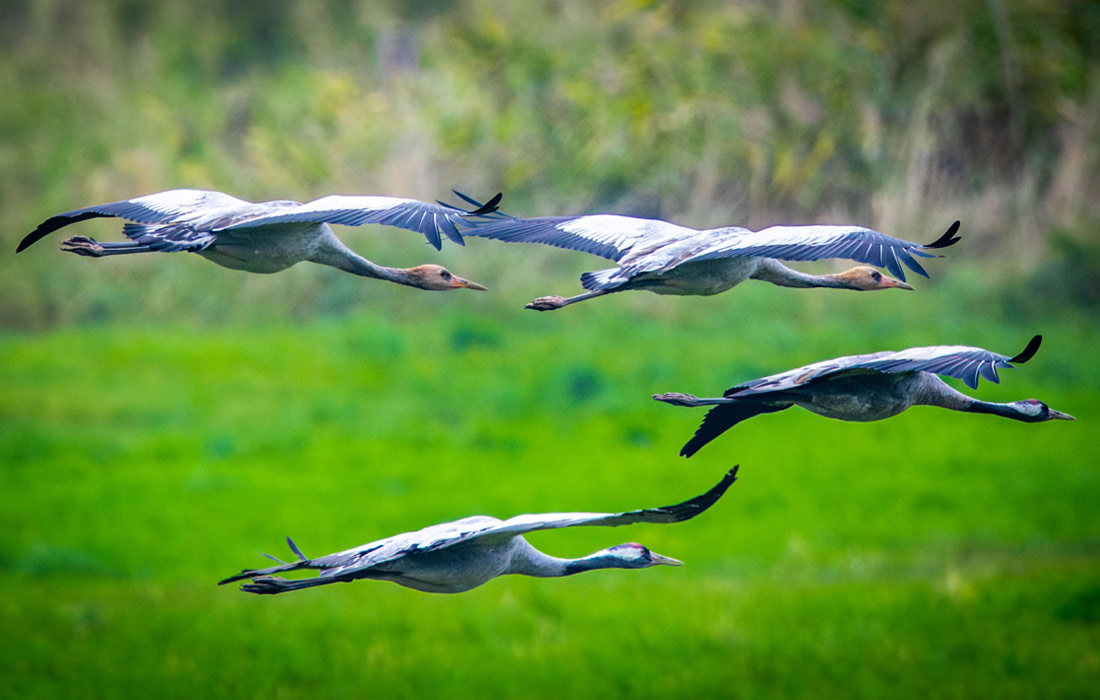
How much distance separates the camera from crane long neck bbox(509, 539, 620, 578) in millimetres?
3121

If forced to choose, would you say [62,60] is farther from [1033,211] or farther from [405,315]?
[1033,211]

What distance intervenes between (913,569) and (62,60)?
681 inches

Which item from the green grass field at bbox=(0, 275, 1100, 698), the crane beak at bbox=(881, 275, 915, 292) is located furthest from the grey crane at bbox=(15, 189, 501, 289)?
the green grass field at bbox=(0, 275, 1100, 698)

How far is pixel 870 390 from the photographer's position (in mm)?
3033

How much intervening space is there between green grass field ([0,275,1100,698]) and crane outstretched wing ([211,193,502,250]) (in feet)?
21.8

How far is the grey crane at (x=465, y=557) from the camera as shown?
2752mm

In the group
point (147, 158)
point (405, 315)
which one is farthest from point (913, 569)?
point (147, 158)

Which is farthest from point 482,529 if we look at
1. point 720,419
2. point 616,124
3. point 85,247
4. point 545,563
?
point 616,124

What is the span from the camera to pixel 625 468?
591 inches

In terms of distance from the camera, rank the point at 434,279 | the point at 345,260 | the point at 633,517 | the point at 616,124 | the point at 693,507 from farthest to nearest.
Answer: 1. the point at 616,124
2. the point at 434,279
3. the point at 345,260
4. the point at 693,507
5. the point at 633,517

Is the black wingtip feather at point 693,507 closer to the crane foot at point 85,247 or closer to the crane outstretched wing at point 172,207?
the crane outstretched wing at point 172,207

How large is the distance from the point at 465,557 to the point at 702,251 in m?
0.88

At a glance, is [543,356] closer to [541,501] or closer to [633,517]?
[541,501]

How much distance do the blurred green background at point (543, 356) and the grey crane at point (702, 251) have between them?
6475 millimetres
